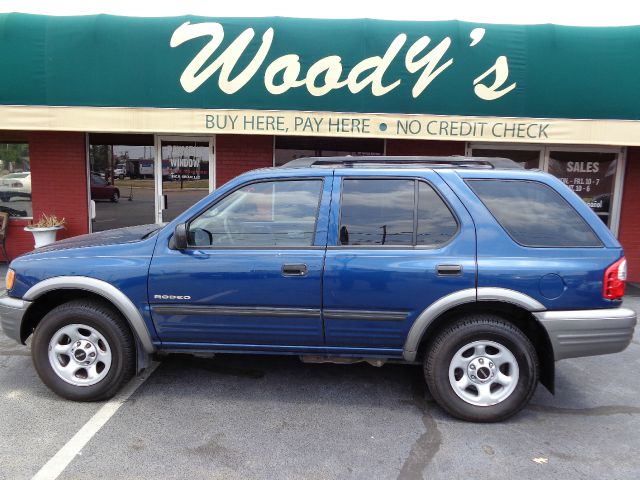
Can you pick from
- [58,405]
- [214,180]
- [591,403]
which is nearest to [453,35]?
[214,180]

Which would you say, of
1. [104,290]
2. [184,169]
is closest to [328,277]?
[104,290]

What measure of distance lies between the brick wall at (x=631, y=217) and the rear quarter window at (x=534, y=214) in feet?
18.8

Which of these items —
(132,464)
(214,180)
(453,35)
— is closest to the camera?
(132,464)

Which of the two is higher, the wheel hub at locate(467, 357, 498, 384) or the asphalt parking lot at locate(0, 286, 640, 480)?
the wheel hub at locate(467, 357, 498, 384)

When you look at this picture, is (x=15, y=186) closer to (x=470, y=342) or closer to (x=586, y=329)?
(x=470, y=342)

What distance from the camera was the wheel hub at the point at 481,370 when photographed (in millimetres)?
3434

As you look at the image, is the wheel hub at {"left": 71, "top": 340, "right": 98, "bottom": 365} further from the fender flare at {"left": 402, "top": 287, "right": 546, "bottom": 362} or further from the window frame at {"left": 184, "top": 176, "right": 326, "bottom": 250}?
the fender flare at {"left": 402, "top": 287, "right": 546, "bottom": 362}

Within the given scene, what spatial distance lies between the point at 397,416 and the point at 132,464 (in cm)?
181

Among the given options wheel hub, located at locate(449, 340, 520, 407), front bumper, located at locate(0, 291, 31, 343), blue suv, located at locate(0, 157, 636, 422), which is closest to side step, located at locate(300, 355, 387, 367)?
blue suv, located at locate(0, 157, 636, 422)

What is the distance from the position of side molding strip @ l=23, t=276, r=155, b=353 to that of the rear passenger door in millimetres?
1362

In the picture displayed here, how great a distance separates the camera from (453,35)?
21.7 feet

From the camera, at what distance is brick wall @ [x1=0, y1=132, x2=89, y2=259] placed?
26.9 feet

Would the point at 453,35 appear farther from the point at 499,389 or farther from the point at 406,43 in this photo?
the point at 499,389

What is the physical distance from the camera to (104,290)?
3514 millimetres
